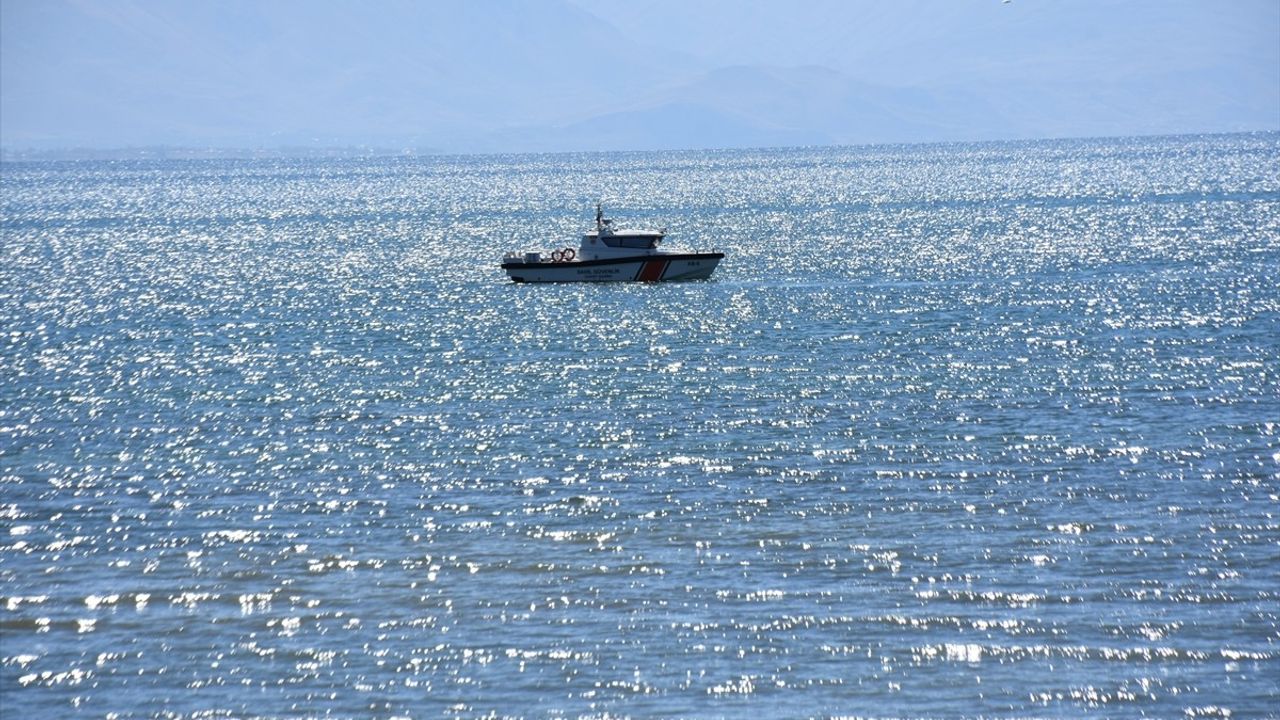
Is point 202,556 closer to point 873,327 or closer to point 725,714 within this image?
point 725,714

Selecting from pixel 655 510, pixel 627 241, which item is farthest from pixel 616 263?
pixel 655 510

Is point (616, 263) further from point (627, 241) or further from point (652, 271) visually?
point (652, 271)

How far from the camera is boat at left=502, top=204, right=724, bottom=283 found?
85.6 m

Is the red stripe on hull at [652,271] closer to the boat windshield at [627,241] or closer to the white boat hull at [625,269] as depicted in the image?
the white boat hull at [625,269]

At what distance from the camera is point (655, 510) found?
112 ft

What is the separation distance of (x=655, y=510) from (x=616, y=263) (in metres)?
52.1

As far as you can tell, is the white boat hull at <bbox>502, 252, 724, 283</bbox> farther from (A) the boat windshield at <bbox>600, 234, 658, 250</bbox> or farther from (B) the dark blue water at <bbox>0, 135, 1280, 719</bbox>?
(B) the dark blue water at <bbox>0, 135, 1280, 719</bbox>

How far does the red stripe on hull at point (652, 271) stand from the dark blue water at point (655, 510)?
1179 cm

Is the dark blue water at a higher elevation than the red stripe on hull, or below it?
higher

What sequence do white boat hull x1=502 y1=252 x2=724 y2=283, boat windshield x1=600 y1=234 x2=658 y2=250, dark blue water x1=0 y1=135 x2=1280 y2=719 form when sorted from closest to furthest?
dark blue water x1=0 y1=135 x2=1280 y2=719 < white boat hull x1=502 y1=252 x2=724 y2=283 < boat windshield x1=600 y1=234 x2=658 y2=250

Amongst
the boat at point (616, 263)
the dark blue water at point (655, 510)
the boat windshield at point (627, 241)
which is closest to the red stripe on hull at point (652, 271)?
the boat at point (616, 263)

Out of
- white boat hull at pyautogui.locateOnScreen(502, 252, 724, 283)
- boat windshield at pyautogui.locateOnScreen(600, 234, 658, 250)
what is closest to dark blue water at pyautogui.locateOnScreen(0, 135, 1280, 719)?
white boat hull at pyautogui.locateOnScreen(502, 252, 724, 283)

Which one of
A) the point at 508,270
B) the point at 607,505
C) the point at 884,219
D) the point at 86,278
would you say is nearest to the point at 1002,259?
the point at 508,270

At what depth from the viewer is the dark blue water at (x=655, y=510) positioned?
24734 mm
